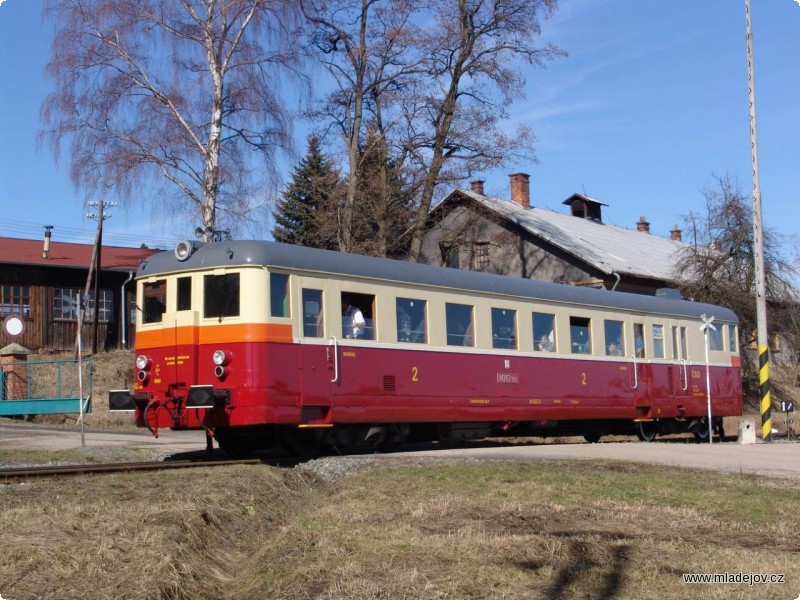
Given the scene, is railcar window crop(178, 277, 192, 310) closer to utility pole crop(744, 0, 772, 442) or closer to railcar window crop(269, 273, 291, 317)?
railcar window crop(269, 273, 291, 317)

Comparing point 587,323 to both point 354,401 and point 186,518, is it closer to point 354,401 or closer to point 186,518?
point 354,401

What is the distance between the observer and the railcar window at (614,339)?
20359mm

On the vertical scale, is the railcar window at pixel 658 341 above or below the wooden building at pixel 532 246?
below

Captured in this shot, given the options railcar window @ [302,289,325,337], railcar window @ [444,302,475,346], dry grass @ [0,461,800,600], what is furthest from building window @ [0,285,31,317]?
dry grass @ [0,461,800,600]

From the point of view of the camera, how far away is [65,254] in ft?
148

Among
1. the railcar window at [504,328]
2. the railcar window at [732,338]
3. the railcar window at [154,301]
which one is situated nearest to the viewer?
the railcar window at [154,301]

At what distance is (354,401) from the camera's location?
14.8 m

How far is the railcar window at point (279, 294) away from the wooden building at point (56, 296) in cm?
2758

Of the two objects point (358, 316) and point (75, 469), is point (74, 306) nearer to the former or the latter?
point (358, 316)

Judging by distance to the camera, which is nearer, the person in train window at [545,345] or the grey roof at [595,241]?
the person in train window at [545,345]

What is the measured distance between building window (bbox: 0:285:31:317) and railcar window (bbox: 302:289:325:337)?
29225 mm

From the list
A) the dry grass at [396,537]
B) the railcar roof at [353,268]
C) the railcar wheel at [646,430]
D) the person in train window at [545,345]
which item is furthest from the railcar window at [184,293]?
the railcar wheel at [646,430]

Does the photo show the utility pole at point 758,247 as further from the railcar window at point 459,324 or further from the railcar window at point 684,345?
the railcar window at point 459,324

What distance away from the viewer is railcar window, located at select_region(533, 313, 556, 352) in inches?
727
